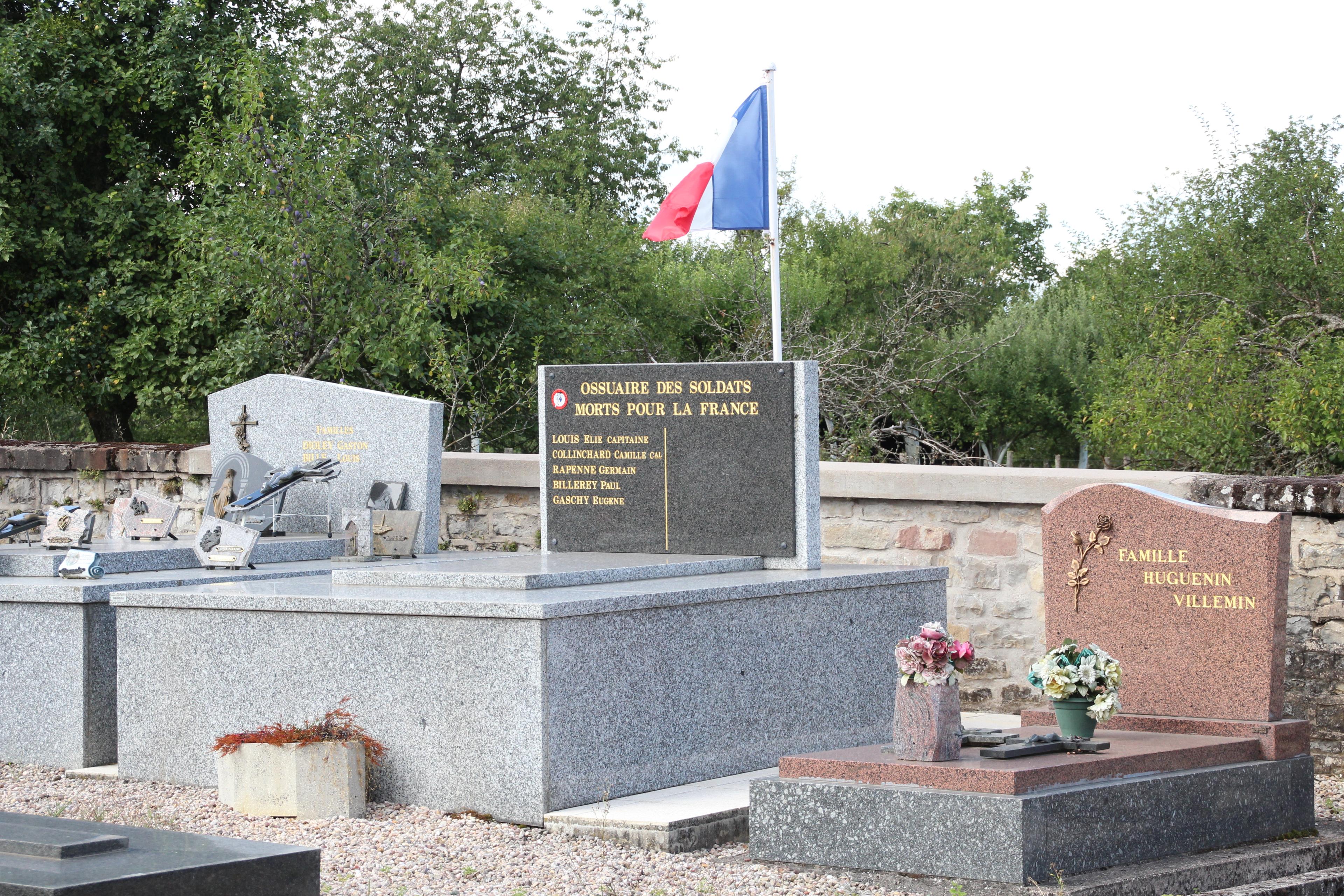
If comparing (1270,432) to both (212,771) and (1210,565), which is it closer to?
(1210,565)

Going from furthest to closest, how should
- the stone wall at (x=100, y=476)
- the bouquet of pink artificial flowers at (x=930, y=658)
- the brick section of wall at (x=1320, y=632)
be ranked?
the stone wall at (x=100, y=476), the brick section of wall at (x=1320, y=632), the bouquet of pink artificial flowers at (x=930, y=658)

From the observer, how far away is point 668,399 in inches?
318

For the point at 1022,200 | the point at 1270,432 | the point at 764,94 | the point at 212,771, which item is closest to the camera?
the point at 212,771

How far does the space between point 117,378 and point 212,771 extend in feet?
32.2

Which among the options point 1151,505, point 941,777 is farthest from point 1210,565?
point 941,777

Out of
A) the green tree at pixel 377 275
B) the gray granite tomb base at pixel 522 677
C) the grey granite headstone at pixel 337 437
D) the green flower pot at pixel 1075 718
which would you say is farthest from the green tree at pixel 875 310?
the green flower pot at pixel 1075 718

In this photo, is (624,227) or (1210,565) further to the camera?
(624,227)

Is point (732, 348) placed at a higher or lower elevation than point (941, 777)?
higher

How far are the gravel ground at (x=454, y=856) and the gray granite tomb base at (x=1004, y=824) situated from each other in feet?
0.46

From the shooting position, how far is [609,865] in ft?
17.6

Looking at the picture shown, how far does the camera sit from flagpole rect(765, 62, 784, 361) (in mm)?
8633

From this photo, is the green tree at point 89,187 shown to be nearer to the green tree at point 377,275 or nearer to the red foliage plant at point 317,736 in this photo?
the green tree at point 377,275

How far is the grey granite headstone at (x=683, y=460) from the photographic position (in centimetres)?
786

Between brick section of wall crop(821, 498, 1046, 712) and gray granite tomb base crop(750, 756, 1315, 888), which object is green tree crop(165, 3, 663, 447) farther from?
gray granite tomb base crop(750, 756, 1315, 888)
